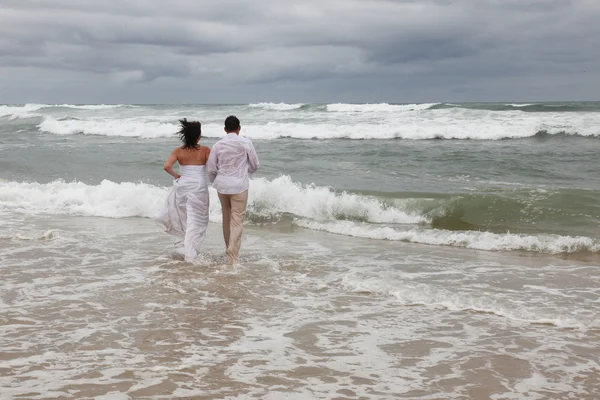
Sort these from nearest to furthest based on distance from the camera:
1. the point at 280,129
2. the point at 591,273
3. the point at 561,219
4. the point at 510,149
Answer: the point at 591,273 < the point at 561,219 < the point at 510,149 < the point at 280,129

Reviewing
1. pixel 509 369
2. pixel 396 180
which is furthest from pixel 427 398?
pixel 396 180

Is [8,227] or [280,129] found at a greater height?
[280,129]

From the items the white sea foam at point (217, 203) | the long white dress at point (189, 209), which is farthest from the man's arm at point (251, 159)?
the white sea foam at point (217, 203)

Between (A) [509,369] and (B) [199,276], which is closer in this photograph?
(A) [509,369]

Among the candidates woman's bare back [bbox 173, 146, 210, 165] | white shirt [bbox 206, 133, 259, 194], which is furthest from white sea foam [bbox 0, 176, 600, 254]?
woman's bare back [bbox 173, 146, 210, 165]

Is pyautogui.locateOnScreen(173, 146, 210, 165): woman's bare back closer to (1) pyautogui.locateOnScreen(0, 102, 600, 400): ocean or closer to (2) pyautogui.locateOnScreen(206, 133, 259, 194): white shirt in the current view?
(2) pyautogui.locateOnScreen(206, 133, 259, 194): white shirt

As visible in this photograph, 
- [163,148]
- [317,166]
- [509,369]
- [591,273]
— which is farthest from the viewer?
[163,148]

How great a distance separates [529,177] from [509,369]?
12696mm

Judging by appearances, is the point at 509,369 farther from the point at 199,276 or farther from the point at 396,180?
the point at 396,180

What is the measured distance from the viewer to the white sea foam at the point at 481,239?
8.80 m

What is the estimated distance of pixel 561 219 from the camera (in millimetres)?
10805

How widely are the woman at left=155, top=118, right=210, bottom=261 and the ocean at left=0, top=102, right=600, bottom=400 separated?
0.39 m

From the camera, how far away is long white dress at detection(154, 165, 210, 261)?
7375mm

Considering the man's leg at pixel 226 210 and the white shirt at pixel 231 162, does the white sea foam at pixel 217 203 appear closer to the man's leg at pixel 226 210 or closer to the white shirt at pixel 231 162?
the man's leg at pixel 226 210
